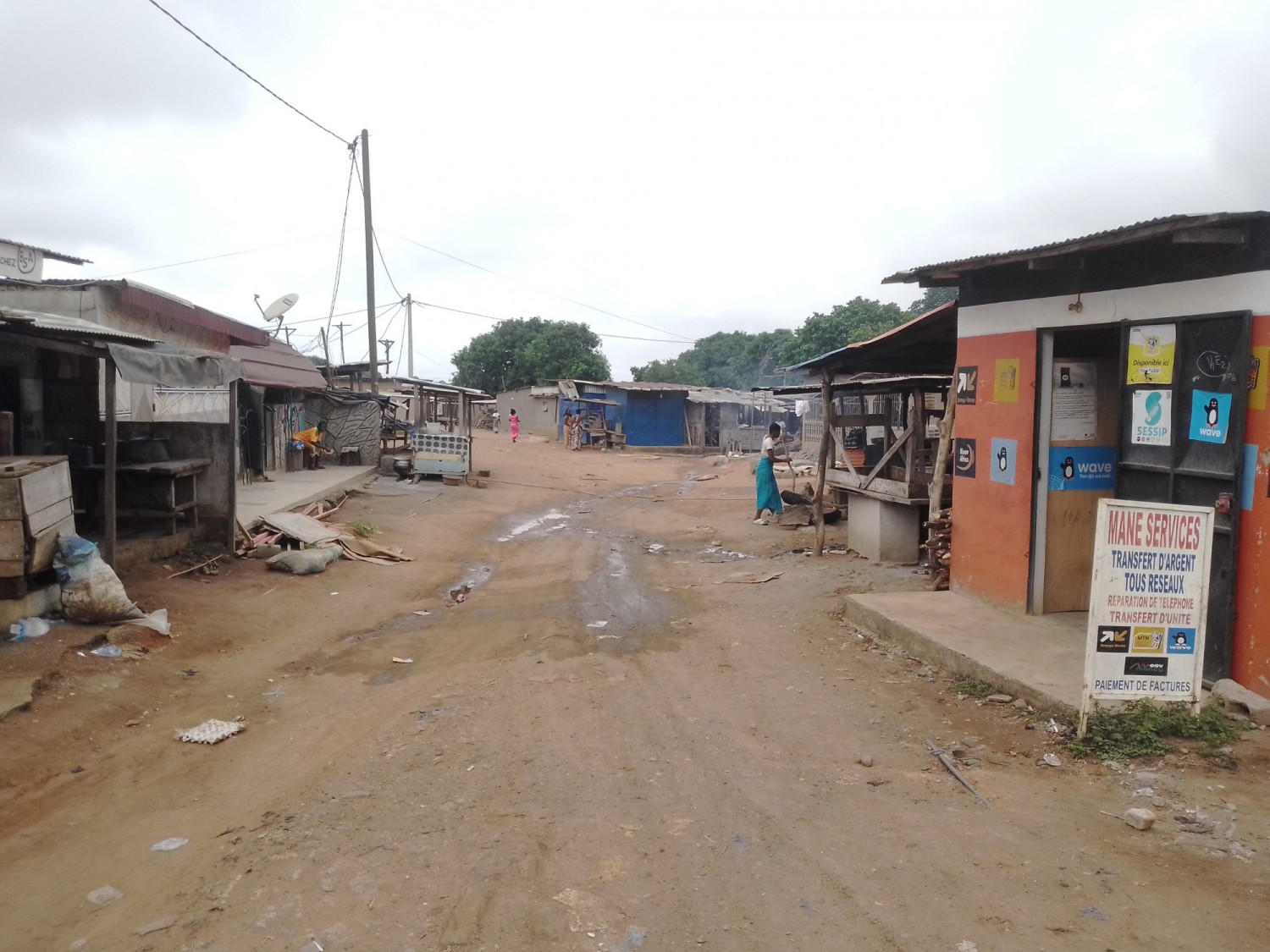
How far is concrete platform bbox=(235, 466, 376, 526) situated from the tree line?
29.1 m

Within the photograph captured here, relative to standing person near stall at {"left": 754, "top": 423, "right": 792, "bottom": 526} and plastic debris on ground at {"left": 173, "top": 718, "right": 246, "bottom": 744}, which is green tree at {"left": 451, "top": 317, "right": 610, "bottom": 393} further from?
plastic debris on ground at {"left": 173, "top": 718, "right": 246, "bottom": 744}

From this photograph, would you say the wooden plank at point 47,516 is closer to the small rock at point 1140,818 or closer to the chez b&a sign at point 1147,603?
the chez b&a sign at point 1147,603

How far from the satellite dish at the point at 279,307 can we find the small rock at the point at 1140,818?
72.0 ft

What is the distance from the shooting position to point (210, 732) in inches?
240

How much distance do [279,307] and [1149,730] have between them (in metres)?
21.6

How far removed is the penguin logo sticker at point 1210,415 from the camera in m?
5.39

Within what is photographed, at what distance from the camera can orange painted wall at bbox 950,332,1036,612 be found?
7.29 metres

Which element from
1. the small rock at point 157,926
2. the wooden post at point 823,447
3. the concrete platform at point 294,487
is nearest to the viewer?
the small rock at point 157,926

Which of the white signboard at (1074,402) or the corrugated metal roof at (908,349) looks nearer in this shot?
the white signboard at (1074,402)

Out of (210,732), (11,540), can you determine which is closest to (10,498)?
(11,540)

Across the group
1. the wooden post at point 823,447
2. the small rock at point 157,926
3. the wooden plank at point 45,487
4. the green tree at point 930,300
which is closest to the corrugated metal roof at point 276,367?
the wooden plank at point 45,487

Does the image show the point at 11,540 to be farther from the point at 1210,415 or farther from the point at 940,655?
the point at 1210,415

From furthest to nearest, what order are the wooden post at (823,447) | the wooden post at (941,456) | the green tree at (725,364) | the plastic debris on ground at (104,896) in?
the green tree at (725,364) < the wooden post at (823,447) < the wooden post at (941,456) < the plastic debris on ground at (104,896)

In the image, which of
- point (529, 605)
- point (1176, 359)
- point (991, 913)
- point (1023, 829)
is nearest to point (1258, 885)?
point (1023, 829)
